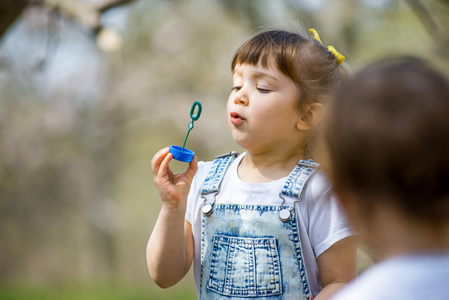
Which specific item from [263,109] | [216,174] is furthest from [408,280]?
[216,174]

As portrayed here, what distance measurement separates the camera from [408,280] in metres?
0.83

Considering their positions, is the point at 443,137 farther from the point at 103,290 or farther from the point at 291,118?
the point at 103,290

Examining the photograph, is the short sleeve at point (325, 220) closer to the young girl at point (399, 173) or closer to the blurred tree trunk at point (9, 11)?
the young girl at point (399, 173)

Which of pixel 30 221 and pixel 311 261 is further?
pixel 30 221

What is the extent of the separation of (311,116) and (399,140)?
866 mm

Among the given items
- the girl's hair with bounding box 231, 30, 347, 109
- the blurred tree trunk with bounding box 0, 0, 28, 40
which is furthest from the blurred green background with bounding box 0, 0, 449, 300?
the girl's hair with bounding box 231, 30, 347, 109

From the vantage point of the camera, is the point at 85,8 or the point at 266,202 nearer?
the point at 266,202

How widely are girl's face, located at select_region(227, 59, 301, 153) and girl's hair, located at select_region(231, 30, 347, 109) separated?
0.02 metres

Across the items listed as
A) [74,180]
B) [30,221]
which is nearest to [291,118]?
[74,180]

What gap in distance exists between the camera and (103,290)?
7238mm

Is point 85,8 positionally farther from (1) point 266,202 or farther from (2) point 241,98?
(1) point 266,202

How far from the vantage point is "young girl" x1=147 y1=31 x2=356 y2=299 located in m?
1.53

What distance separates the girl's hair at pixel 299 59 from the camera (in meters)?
1.63

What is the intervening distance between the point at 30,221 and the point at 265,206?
11.9 meters
